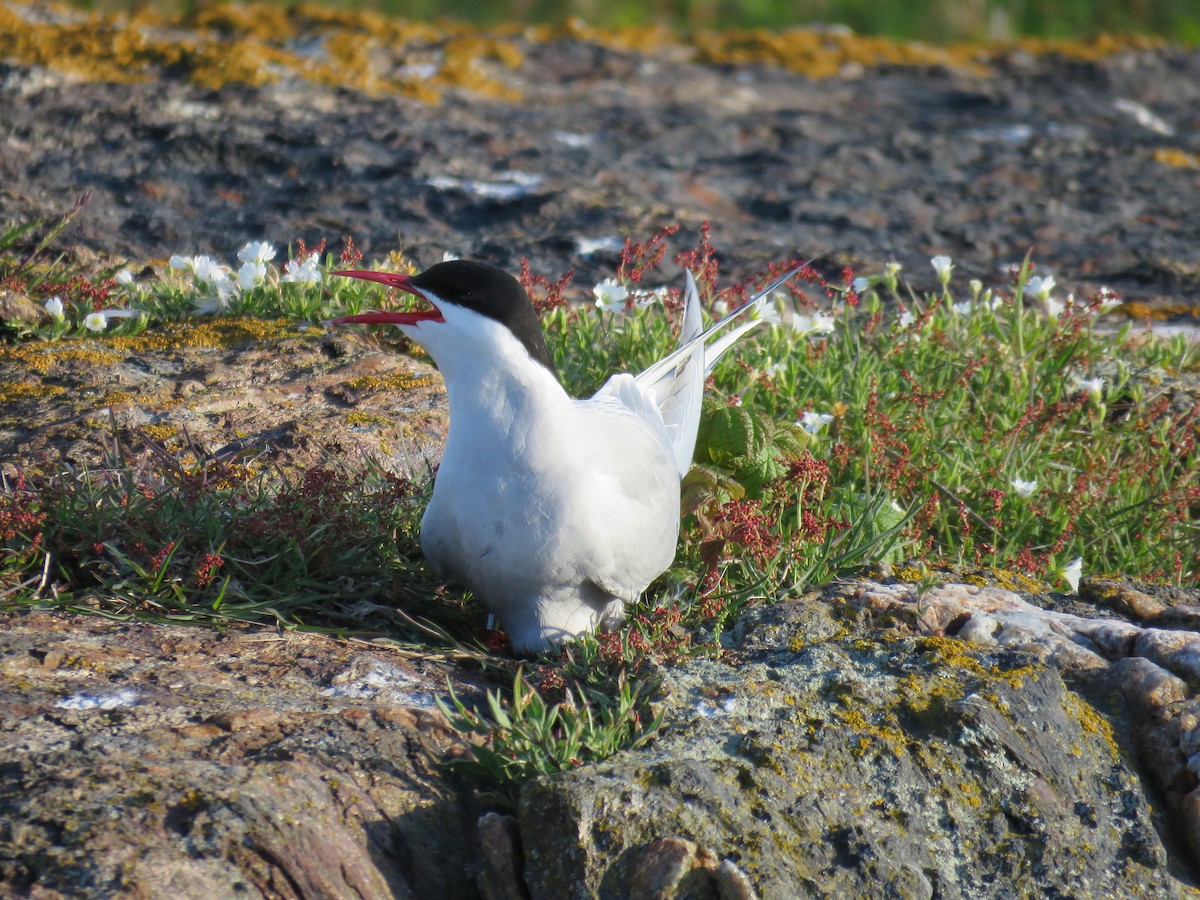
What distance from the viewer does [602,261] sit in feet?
15.4

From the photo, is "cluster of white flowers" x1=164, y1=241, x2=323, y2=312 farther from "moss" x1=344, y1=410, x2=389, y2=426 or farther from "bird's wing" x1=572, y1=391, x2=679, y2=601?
"bird's wing" x1=572, y1=391, x2=679, y2=601

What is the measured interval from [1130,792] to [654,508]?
1060mm

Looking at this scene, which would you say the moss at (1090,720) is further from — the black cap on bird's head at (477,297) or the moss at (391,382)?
the moss at (391,382)

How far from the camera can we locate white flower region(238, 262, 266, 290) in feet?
12.5

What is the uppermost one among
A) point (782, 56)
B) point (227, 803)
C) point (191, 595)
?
point (782, 56)

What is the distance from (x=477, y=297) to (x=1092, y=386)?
2.13 m

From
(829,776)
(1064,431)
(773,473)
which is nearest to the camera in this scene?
(829,776)

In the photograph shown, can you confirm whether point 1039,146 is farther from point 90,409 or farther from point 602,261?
point 90,409

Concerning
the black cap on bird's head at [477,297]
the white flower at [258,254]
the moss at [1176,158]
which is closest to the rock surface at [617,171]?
the moss at [1176,158]

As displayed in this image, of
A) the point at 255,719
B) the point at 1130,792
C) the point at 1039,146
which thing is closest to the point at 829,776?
the point at 1130,792

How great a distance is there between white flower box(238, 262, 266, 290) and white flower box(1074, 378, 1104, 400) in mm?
2498

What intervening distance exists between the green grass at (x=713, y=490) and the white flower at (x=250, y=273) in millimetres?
32

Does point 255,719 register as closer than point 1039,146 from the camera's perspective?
Yes

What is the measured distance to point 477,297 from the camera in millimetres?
2506
